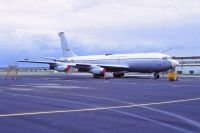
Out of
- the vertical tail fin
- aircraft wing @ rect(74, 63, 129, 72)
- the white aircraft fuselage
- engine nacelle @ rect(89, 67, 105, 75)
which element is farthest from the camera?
the vertical tail fin

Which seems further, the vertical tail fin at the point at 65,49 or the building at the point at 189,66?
the building at the point at 189,66

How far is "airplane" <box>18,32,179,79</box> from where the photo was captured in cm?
5153

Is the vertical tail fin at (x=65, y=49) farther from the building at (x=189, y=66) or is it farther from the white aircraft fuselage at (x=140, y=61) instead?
the building at (x=189, y=66)

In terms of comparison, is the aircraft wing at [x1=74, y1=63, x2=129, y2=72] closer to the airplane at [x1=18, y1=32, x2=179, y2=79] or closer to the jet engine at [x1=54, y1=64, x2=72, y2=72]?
the airplane at [x1=18, y1=32, x2=179, y2=79]

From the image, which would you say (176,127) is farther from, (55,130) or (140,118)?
(55,130)

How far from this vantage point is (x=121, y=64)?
57000 mm

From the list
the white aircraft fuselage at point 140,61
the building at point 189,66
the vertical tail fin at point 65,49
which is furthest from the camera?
the building at point 189,66

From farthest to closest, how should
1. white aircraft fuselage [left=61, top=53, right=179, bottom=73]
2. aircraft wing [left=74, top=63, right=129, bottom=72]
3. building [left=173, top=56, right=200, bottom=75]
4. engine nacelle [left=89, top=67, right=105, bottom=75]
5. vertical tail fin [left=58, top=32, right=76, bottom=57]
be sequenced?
building [left=173, top=56, right=200, bottom=75] < vertical tail fin [left=58, top=32, right=76, bottom=57] < aircraft wing [left=74, top=63, right=129, bottom=72] < engine nacelle [left=89, top=67, right=105, bottom=75] < white aircraft fuselage [left=61, top=53, right=179, bottom=73]

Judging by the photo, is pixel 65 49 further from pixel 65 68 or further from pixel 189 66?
pixel 189 66

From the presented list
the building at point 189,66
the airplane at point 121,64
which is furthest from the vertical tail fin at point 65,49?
the building at point 189,66

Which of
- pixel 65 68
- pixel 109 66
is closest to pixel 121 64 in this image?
pixel 109 66

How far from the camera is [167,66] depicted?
2007 inches

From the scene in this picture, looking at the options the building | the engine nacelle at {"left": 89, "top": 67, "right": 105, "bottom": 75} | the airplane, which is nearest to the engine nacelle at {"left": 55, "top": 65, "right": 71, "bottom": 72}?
the airplane

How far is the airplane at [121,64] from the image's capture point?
169ft
